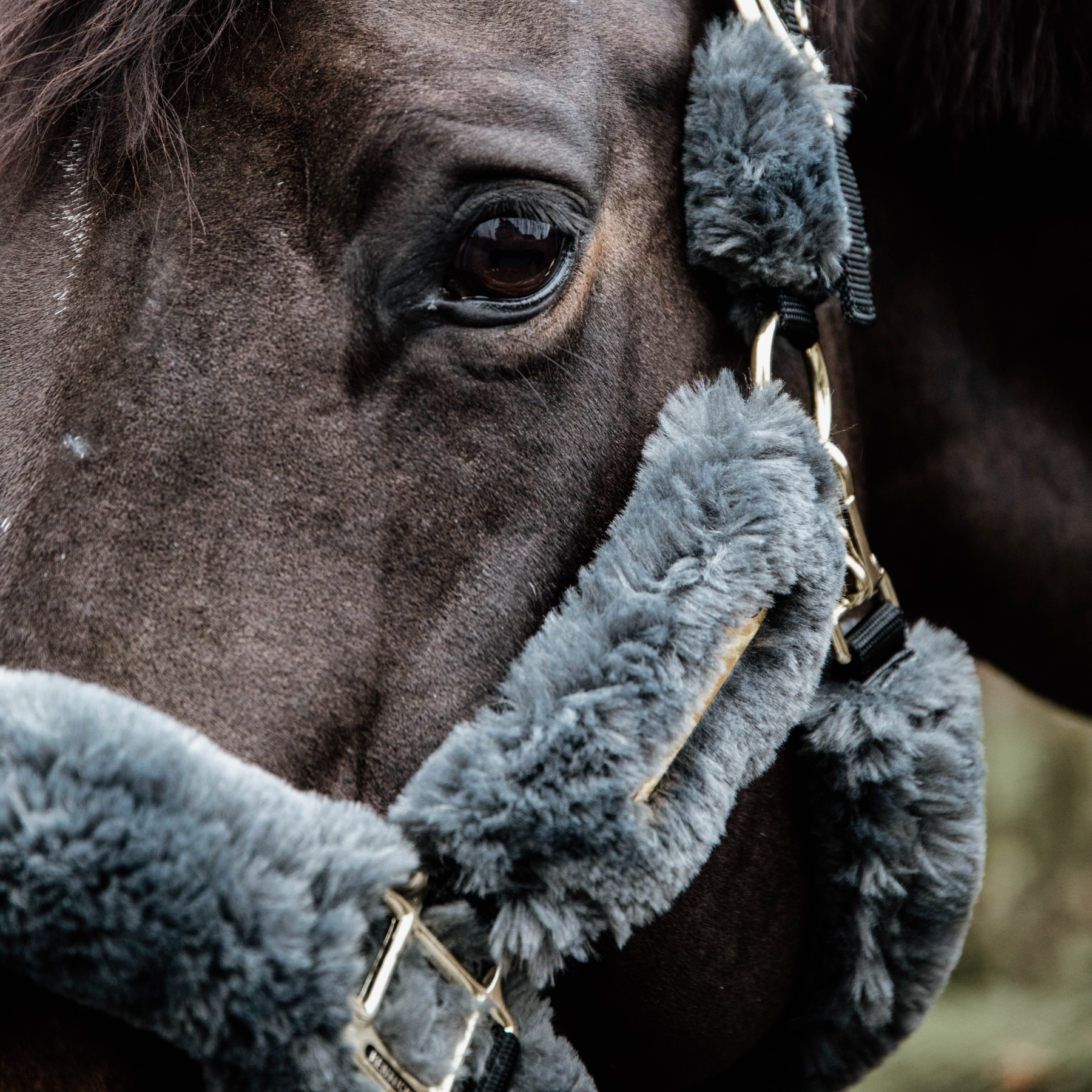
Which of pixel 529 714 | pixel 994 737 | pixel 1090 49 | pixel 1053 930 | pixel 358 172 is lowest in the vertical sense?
pixel 1053 930

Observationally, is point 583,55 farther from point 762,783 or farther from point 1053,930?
point 1053,930

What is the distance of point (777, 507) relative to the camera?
103 centimetres

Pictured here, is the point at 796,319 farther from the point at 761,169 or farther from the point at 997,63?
the point at 997,63

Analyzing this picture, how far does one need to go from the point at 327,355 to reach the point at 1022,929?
4.36 metres

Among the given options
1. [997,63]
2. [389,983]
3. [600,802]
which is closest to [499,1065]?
[389,983]

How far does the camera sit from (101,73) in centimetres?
104

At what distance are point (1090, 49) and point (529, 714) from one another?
3.71 feet

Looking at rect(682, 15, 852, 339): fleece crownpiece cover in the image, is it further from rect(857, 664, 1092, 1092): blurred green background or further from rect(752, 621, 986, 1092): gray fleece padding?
rect(857, 664, 1092, 1092): blurred green background

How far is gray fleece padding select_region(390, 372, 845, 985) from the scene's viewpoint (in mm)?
950

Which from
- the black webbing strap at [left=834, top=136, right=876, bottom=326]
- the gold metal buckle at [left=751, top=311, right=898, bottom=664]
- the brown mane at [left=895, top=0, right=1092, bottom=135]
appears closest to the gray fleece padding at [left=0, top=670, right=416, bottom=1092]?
the gold metal buckle at [left=751, top=311, right=898, bottom=664]

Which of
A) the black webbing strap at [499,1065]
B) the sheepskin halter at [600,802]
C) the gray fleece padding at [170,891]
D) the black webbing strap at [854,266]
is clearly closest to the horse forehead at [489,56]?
the sheepskin halter at [600,802]

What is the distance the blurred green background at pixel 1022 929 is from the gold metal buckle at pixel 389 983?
2.89 m

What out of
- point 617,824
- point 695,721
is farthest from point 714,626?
point 617,824

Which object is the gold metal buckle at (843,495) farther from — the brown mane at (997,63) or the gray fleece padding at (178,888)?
the gray fleece padding at (178,888)
